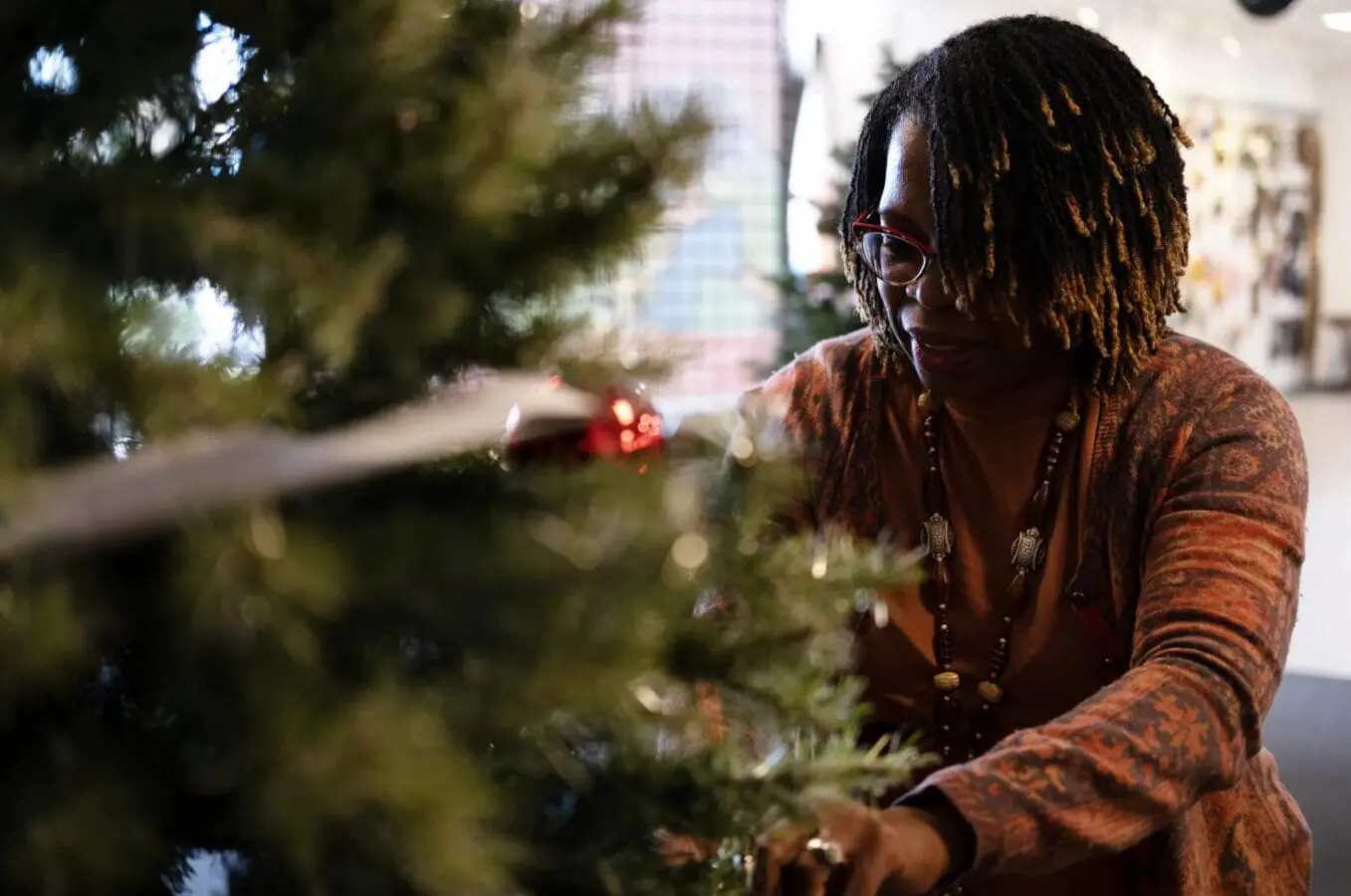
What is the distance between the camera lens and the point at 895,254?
96 centimetres

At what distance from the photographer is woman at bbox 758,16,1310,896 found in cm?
79

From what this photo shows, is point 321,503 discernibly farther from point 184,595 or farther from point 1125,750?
point 1125,750

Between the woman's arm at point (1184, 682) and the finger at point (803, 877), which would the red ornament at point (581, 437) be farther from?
the woman's arm at point (1184, 682)

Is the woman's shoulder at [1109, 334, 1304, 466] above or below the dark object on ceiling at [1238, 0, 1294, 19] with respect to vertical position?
below

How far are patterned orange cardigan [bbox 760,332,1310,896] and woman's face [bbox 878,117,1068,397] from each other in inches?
3.8

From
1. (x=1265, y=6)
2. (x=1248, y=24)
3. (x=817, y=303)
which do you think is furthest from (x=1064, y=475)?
(x=1248, y=24)

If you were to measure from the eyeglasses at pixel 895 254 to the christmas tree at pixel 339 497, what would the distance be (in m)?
0.51

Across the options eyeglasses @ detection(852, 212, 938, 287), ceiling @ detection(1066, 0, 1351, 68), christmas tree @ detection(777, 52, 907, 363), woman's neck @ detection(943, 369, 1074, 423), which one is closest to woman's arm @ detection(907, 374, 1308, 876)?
woman's neck @ detection(943, 369, 1074, 423)

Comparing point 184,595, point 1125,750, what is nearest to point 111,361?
point 184,595

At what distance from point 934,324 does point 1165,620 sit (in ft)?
0.84

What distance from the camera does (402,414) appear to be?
40 centimetres

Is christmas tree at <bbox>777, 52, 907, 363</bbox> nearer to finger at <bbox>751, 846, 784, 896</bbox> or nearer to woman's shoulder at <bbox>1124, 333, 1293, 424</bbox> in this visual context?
woman's shoulder at <bbox>1124, 333, 1293, 424</bbox>

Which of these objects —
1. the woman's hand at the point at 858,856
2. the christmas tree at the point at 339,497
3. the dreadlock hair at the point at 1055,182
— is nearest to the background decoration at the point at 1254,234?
the dreadlock hair at the point at 1055,182

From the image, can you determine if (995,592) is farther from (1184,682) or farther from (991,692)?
(1184,682)
